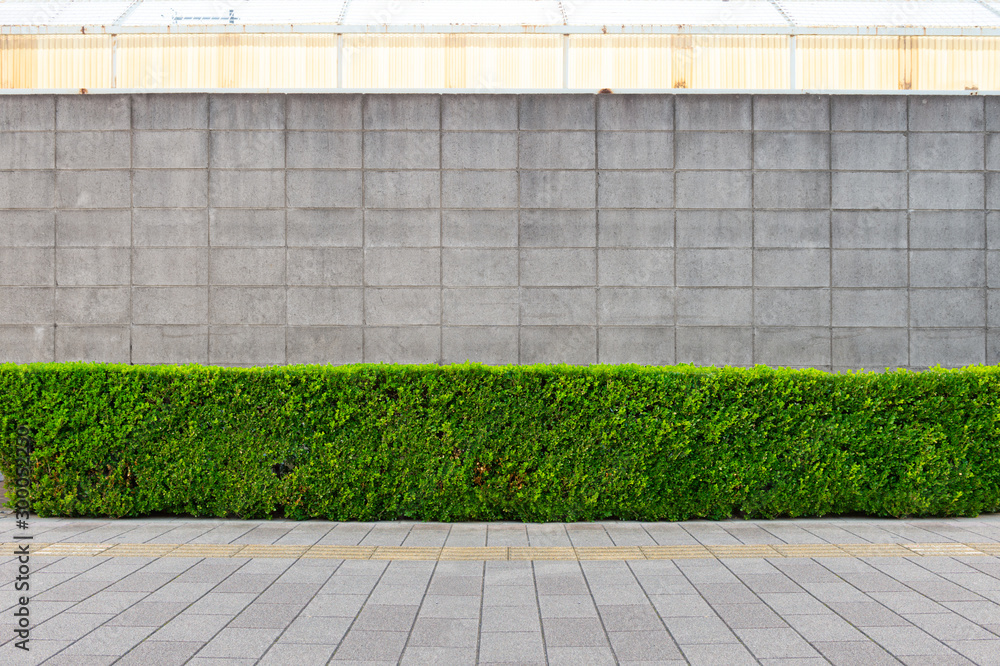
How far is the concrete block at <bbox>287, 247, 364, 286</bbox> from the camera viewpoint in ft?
29.0

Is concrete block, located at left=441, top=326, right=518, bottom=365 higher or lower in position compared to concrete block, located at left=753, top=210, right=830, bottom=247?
lower

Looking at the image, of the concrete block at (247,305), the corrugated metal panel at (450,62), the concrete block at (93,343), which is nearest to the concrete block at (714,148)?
the corrugated metal panel at (450,62)

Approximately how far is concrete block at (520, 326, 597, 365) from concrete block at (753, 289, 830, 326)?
2349 millimetres

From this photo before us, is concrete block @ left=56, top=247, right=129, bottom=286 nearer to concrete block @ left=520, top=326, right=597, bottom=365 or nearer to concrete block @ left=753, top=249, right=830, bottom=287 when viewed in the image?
concrete block @ left=520, top=326, right=597, bottom=365

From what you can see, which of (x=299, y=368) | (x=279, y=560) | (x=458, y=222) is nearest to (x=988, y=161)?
(x=458, y=222)

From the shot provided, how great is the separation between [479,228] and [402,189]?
4.01 ft

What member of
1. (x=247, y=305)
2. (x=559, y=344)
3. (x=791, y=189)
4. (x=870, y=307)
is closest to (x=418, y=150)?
(x=247, y=305)

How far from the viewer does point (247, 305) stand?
8844mm

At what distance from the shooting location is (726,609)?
427 cm

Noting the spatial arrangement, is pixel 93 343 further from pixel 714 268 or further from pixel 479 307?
pixel 714 268

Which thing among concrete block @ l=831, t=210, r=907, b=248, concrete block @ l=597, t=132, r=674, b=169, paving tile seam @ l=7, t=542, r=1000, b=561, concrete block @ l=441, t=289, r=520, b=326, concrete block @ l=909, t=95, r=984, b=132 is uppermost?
concrete block @ l=909, t=95, r=984, b=132

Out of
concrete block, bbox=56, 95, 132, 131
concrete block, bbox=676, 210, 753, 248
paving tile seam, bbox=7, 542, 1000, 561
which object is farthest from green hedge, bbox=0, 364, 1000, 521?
concrete block, bbox=56, 95, 132, 131

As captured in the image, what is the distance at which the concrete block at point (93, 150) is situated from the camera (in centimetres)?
897

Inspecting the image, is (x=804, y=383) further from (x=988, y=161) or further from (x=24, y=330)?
(x=24, y=330)
